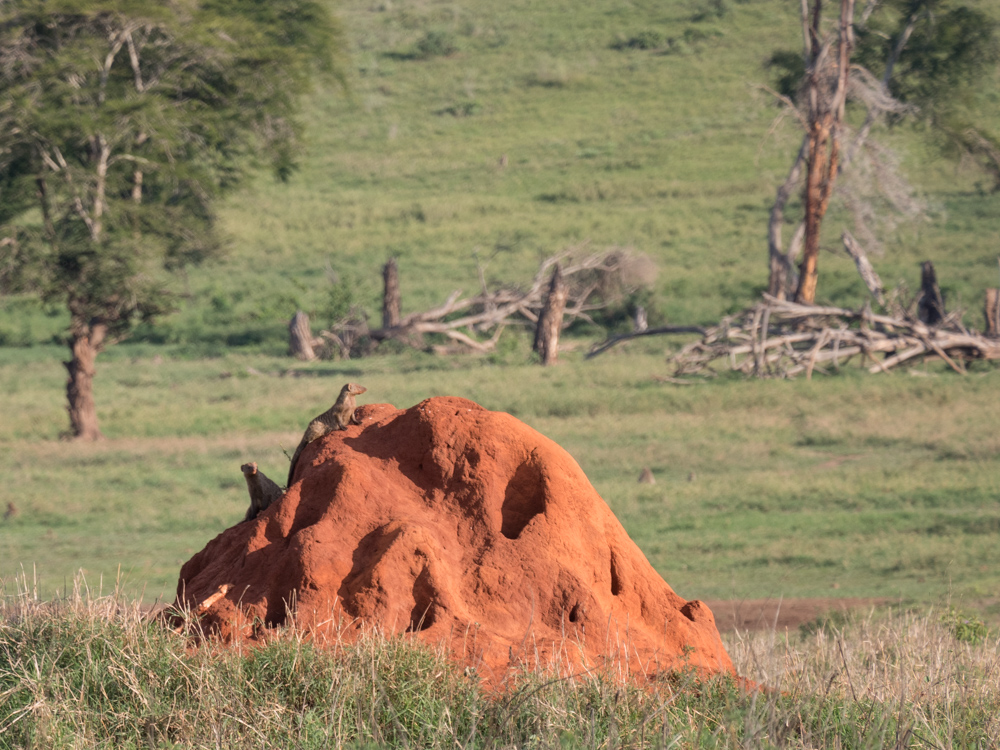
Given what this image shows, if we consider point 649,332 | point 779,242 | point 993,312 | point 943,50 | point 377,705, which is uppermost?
point 943,50

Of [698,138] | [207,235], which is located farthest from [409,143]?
[207,235]

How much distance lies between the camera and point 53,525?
14.2m

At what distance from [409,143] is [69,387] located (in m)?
33.1

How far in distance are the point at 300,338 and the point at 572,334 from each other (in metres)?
7.84

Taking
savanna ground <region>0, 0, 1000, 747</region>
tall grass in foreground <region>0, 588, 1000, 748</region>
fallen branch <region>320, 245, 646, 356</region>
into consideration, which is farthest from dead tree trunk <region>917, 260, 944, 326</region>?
tall grass in foreground <region>0, 588, 1000, 748</region>

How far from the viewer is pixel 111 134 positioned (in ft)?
58.8

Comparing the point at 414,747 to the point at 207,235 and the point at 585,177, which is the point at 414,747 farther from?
the point at 585,177

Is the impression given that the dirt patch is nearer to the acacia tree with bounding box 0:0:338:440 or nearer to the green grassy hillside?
the acacia tree with bounding box 0:0:338:440

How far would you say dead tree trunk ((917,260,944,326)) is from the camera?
79.9 ft

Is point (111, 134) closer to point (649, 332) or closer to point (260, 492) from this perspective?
point (649, 332)

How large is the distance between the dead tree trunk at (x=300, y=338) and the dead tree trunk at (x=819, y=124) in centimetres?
1132

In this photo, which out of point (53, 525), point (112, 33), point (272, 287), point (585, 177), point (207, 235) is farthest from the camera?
point (585, 177)

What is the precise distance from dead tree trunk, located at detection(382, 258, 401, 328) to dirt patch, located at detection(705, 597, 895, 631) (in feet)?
59.5

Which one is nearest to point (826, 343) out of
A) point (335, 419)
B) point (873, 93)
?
point (873, 93)
